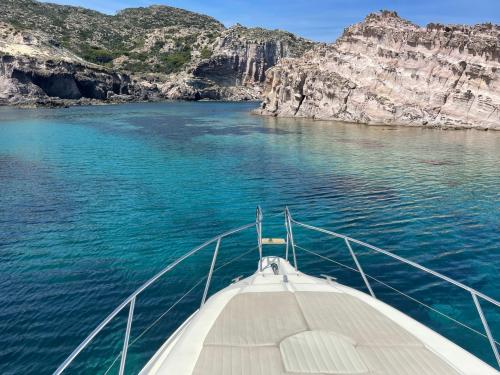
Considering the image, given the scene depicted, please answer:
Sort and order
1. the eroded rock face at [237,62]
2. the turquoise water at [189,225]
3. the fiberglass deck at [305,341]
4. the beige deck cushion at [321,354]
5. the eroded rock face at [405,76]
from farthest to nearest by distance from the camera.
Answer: the eroded rock face at [237,62]
the eroded rock face at [405,76]
the turquoise water at [189,225]
the fiberglass deck at [305,341]
the beige deck cushion at [321,354]

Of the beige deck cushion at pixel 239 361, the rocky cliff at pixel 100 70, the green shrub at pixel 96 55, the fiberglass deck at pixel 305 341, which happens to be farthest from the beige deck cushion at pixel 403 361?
the green shrub at pixel 96 55

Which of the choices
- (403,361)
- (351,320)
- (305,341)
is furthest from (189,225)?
(403,361)

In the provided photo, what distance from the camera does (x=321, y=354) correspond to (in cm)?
571

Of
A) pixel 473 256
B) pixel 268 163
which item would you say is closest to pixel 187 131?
pixel 268 163

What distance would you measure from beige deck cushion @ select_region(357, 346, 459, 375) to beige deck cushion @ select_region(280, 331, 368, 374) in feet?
0.59

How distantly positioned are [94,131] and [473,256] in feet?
181

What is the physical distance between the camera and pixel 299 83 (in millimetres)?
81562

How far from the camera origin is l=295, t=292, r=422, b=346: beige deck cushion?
6371 millimetres

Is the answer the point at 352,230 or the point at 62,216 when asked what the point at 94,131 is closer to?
the point at 62,216

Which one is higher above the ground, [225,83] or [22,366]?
[225,83]

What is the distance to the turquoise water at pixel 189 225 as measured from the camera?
1133 centimetres

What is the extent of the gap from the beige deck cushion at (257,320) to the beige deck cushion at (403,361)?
1.23m

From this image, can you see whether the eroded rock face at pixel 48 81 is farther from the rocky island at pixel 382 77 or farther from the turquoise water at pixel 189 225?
the turquoise water at pixel 189 225

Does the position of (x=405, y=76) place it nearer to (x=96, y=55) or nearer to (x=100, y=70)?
(x=100, y=70)
